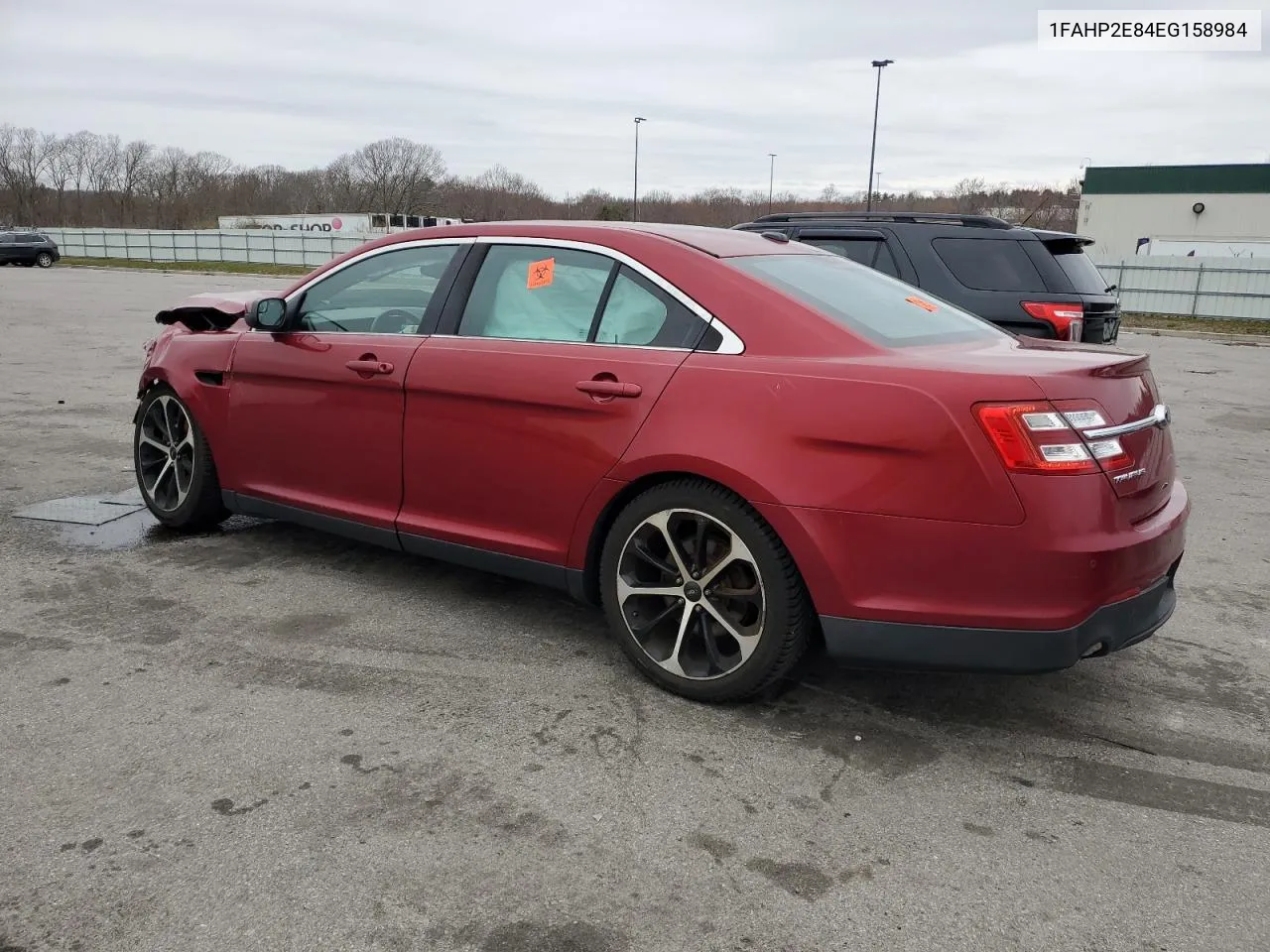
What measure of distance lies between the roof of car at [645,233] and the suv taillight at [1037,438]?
124 cm

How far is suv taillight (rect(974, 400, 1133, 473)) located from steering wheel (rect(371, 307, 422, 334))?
2.38 m

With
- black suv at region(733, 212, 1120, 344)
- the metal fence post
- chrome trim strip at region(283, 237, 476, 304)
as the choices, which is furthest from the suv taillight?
the metal fence post

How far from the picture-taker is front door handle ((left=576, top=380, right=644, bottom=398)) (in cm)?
345

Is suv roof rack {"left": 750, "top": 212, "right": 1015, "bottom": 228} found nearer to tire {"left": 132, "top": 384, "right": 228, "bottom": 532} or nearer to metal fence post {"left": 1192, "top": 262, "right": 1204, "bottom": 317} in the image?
tire {"left": 132, "top": 384, "right": 228, "bottom": 532}

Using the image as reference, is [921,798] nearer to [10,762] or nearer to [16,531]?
[10,762]

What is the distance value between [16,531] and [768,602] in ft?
13.6

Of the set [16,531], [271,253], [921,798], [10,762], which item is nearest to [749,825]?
[921,798]

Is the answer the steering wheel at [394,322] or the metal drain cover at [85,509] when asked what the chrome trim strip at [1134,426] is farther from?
the metal drain cover at [85,509]

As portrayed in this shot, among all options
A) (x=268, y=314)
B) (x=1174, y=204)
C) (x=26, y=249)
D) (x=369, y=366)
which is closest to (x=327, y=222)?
(x=26, y=249)

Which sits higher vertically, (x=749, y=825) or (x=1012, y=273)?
(x=1012, y=273)

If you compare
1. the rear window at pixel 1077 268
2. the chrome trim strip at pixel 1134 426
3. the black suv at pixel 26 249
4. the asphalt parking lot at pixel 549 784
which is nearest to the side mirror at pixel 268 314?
the asphalt parking lot at pixel 549 784

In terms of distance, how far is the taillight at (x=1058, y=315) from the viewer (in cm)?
726

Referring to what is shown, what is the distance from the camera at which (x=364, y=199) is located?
4008 inches

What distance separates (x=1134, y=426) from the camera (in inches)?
121
